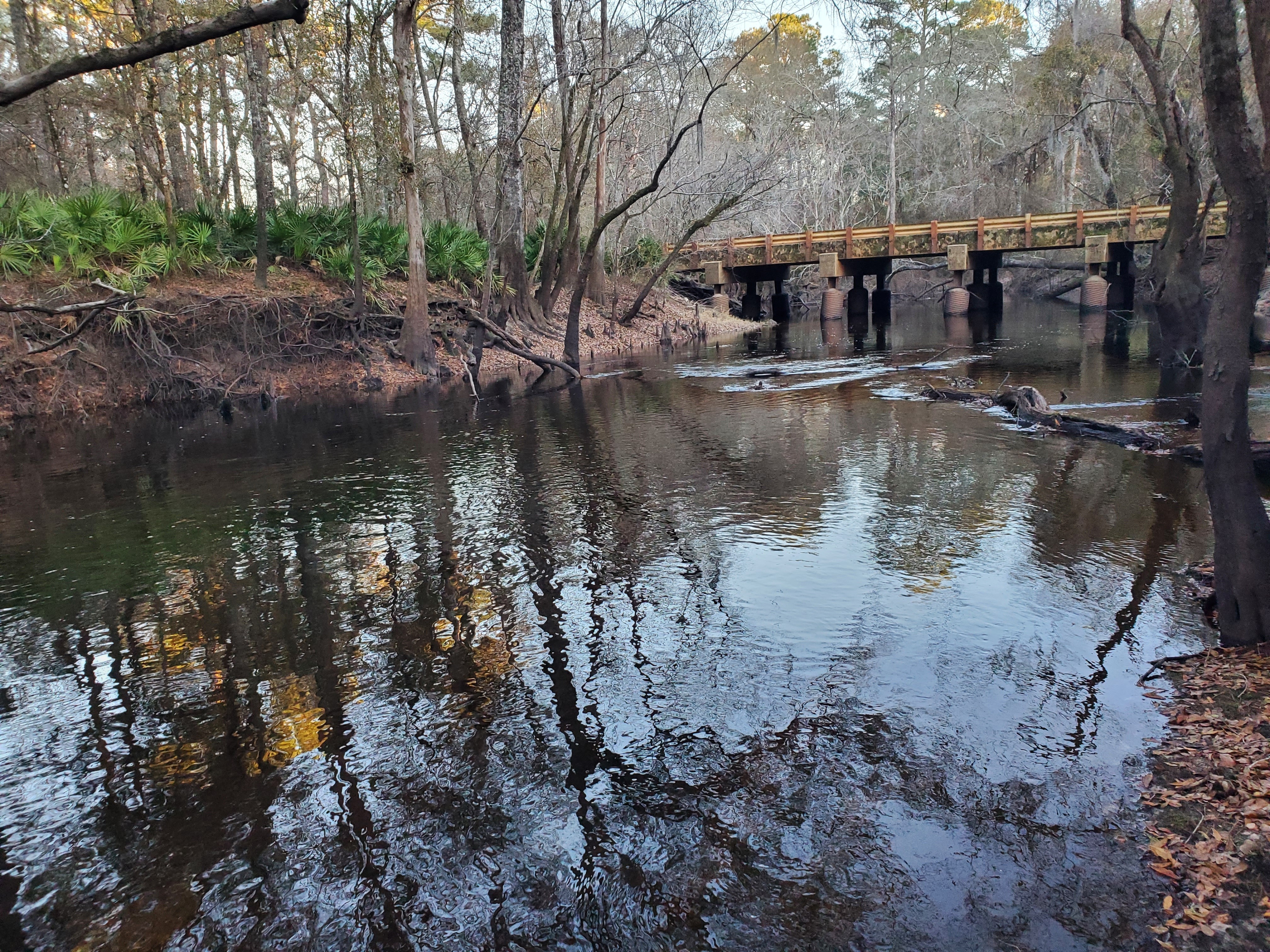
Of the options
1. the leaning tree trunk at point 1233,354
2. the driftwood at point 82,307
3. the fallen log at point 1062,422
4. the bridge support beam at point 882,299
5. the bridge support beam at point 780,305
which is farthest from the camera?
the bridge support beam at point 780,305

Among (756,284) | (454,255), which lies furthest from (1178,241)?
(756,284)

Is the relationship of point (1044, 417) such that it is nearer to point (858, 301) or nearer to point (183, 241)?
point (183, 241)

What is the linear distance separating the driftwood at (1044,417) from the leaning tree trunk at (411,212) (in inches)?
417

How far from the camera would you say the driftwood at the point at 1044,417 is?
11320 millimetres

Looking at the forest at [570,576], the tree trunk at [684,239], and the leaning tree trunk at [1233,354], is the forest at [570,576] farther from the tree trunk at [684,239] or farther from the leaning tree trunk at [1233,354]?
the tree trunk at [684,239]

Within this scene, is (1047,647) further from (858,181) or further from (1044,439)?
(858,181)

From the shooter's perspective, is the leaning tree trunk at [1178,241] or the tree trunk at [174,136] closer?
the leaning tree trunk at [1178,241]

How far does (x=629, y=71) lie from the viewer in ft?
68.0

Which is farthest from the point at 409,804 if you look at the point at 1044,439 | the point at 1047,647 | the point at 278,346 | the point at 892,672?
the point at 278,346

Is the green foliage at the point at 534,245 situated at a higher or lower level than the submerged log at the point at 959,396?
higher

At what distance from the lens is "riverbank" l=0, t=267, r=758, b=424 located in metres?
17.2

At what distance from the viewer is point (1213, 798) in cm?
386

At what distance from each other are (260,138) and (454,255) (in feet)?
21.5

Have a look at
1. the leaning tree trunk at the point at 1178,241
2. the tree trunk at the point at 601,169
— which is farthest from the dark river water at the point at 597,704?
the tree trunk at the point at 601,169
